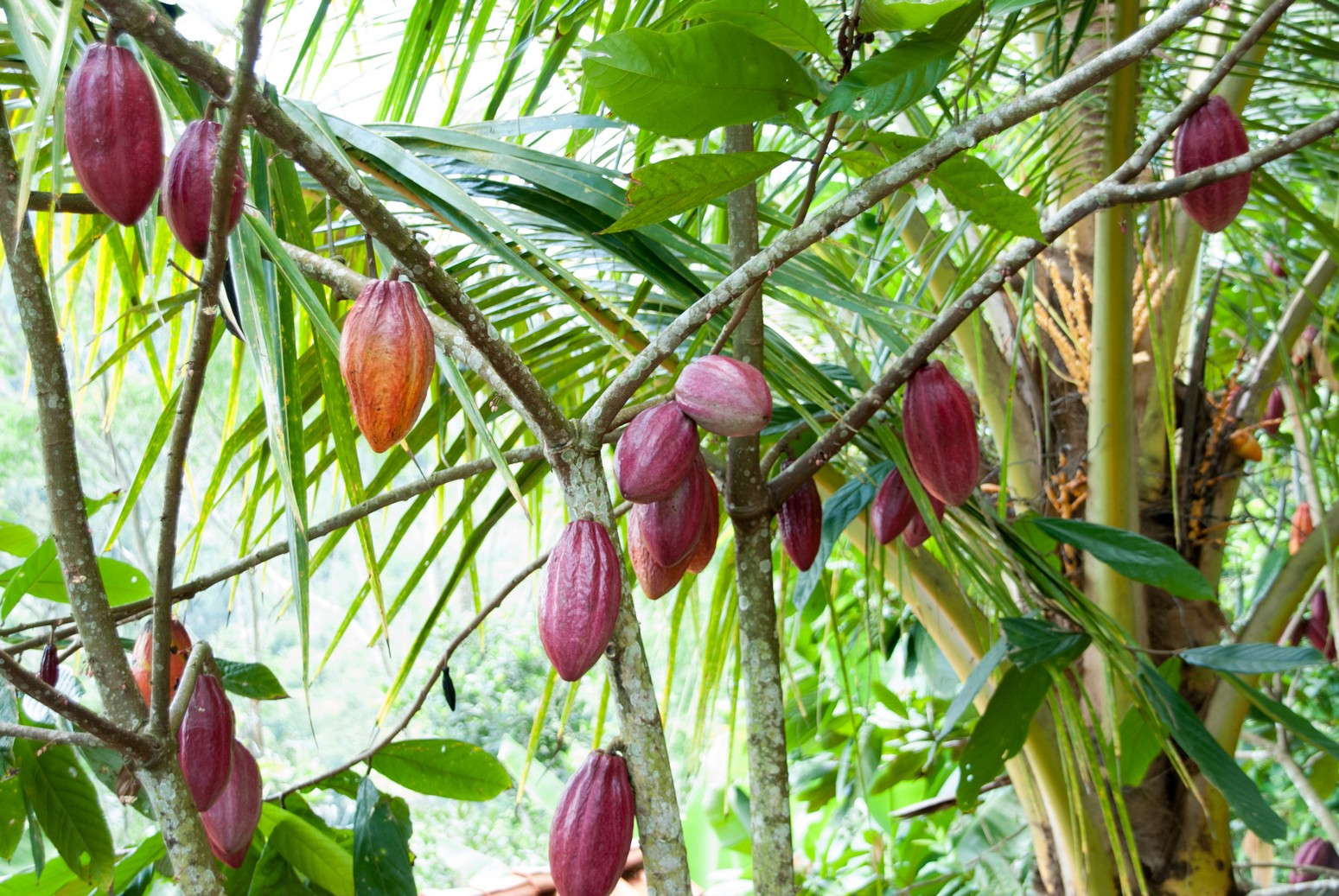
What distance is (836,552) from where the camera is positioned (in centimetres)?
218

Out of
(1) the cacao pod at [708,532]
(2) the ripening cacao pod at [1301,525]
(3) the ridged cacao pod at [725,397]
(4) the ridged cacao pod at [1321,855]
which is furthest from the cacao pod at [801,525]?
(4) the ridged cacao pod at [1321,855]

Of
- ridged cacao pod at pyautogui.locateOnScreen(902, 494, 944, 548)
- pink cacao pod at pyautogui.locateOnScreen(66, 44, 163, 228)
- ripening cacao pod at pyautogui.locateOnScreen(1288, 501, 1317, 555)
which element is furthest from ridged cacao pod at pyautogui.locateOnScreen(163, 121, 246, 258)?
ripening cacao pod at pyautogui.locateOnScreen(1288, 501, 1317, 555)

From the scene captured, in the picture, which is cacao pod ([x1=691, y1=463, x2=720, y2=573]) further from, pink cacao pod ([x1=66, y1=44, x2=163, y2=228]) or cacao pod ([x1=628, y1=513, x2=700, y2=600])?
pink cacao pod ([x1=66, y1=44, x2=163, y2=228])

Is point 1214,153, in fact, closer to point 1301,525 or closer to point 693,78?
point 693,78

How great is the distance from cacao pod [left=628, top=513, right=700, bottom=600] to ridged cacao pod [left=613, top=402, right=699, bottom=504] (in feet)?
0.30

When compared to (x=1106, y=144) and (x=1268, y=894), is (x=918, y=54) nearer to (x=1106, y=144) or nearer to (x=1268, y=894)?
(x=1106, y=144)

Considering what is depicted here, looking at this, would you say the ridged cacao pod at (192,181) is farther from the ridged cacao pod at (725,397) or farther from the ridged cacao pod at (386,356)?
the ridged cacao pod at (725,397)

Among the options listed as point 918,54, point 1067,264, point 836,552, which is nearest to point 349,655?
point 836,552

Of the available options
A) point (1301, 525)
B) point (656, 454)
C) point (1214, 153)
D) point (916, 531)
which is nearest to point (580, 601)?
point (656, 454)

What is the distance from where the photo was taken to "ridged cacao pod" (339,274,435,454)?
47 centimetres

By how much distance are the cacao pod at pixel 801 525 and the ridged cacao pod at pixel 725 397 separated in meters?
0.23

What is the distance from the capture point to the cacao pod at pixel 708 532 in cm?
63

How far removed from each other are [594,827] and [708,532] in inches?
8.5

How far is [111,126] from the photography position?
16.6 inches
